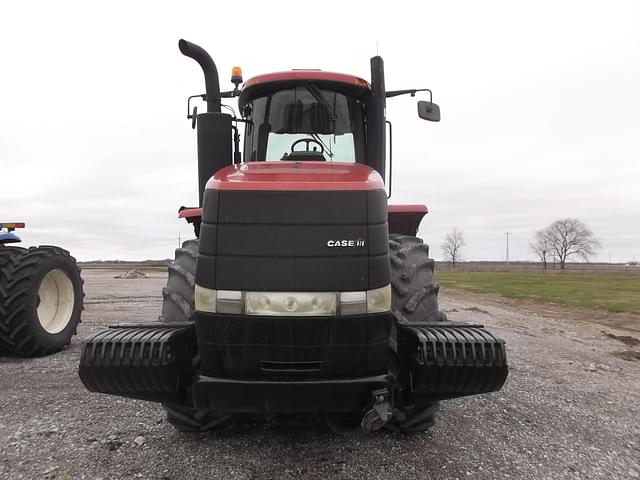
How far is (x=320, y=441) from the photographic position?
10.0 ft

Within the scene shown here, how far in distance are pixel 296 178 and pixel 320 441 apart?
6.10 feet

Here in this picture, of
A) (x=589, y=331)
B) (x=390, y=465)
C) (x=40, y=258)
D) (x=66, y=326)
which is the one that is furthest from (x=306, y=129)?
(x=589, y=331)

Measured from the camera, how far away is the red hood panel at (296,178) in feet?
7.52

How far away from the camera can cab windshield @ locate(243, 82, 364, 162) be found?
11.2ft

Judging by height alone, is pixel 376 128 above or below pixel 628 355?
above

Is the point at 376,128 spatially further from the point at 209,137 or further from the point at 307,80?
the point at 209,137

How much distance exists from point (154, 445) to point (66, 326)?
3732 mm

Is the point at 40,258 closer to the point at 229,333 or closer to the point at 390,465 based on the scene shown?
the point at 229,333

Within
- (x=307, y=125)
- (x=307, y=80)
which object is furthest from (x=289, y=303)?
(x=307, y=80)

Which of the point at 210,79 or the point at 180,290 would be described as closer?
the point at 180,290

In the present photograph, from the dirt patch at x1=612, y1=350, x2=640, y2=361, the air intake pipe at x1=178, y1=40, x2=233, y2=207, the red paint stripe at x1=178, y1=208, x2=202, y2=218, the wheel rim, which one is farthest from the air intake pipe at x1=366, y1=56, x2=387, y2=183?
the dirt patch at x1=612, y1=350, x2=640, y2=361

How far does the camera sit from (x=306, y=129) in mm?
3422

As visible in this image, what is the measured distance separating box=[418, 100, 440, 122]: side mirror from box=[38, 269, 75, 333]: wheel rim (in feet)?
16.5

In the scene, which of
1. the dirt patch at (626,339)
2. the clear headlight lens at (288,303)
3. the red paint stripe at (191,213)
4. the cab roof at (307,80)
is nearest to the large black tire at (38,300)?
the red paint stripe at (191,213)
